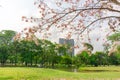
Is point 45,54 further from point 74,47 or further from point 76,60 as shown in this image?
point 74,47

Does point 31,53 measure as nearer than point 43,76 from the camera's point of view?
No

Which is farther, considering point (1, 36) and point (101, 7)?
point (1, 36)

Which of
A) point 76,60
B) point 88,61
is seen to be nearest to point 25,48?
point 76,60

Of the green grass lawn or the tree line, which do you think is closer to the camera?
the green grass lawn

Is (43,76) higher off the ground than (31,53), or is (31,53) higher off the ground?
(31,53)

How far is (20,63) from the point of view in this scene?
356 feet

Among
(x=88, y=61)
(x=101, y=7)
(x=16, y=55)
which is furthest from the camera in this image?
(x=88, y=61)

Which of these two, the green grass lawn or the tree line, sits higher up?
the tree line

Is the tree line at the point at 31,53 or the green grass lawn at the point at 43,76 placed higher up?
the tree line at the point at 31,53

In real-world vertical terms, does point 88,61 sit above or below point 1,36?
below

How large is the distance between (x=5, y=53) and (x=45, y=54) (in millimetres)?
12894

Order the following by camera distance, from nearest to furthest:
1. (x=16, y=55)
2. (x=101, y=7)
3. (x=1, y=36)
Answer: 1. (x=101, y=7)
2. (x=16, y=55)
3. (x=1, y=36)

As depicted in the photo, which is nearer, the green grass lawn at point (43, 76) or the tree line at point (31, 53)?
the green grass lawn at point (43, 76)

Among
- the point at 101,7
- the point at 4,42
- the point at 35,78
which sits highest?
the point at 4,42
